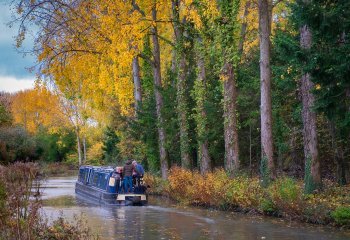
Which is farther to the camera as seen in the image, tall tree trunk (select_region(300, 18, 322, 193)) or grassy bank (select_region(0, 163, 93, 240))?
tall tree trunk (select_region(300, 18, 322, 193))

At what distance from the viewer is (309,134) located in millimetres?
18844

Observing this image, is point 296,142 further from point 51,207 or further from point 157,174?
point 51,207

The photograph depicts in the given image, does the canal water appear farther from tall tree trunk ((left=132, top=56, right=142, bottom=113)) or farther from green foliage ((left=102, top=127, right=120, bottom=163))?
green foliage ((left=102, top=127, right=120, bottom=163))

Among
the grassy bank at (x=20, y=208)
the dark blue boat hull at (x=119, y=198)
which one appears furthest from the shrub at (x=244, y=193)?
the grassy bank at (x=20, y=208)

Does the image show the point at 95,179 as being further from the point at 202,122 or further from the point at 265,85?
the point at 265,85

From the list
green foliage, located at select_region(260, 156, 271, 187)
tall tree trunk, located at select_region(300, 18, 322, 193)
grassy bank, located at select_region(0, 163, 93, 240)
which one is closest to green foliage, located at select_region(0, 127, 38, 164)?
green foliage, located at select_region(260, 156, 271, 187)

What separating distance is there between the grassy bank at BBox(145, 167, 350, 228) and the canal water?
1.37 ft

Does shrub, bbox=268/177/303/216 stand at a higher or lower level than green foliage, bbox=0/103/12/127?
lower

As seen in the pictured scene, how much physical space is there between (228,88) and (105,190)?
8129 mm

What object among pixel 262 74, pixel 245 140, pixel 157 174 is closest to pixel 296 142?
pixel 245 140

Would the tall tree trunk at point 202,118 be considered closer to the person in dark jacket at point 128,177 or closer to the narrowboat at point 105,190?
the narrowboat at point 105,190

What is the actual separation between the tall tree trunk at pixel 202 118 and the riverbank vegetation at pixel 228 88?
0.16 ft

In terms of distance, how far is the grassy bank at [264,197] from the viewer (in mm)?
16578

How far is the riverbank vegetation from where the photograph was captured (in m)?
16.2
